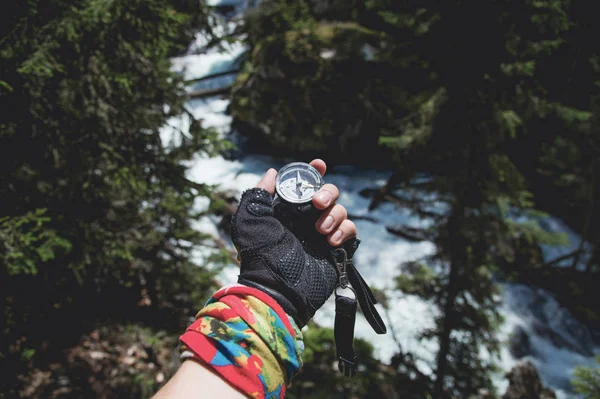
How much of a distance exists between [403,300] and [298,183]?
891 centimetres

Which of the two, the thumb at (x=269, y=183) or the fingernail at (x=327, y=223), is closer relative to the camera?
the fingernail at (x=327, y=223)

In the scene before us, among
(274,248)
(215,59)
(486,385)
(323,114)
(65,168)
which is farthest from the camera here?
(215,59)

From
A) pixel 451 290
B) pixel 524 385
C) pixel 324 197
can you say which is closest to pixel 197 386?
pixel 324 197

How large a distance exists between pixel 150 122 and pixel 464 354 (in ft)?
21.4

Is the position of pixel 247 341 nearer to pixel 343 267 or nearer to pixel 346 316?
pixel 346 316

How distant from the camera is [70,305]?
18.2 ft

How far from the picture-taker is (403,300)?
9969mm

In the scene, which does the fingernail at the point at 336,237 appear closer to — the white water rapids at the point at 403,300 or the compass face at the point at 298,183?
the compass face at the point at 298,183

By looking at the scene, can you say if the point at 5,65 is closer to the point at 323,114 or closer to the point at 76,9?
the point at 76,9

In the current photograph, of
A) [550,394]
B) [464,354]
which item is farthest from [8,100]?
[550,394]

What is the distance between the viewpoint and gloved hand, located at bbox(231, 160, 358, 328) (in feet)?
5.75

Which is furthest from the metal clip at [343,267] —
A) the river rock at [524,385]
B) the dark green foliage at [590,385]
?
the river rock at [524,385]

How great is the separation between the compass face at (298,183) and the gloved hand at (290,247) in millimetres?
64

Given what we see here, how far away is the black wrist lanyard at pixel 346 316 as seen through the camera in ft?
6.05
